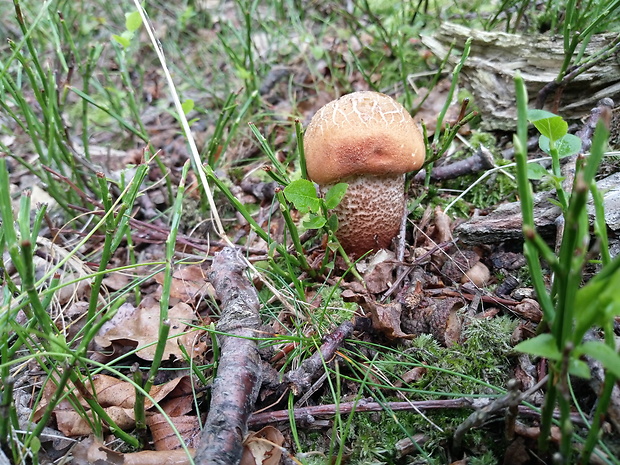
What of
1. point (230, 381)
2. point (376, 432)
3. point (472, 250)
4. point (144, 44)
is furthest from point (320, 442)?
point (144, 44)

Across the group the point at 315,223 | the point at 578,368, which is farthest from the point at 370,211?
the point at 578,368

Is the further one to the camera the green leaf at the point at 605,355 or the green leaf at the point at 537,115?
the green leaf at the point at 537,115

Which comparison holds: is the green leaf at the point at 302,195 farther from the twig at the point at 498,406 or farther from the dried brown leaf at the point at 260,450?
the twig at the point at 498,406

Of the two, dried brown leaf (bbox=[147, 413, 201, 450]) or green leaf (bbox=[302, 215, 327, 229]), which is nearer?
dried brown leaf (bbox=[147, 413, 201, 450])

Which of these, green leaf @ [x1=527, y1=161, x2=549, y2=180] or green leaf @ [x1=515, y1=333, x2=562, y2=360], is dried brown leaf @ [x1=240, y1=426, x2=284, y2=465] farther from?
green leaf @ [x1=527, y1=161, x2=549, y2=180]

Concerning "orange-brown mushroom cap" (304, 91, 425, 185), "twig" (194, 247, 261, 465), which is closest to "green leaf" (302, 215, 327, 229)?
"orange-brown mushroom cap" (304, 91, 425, 185)

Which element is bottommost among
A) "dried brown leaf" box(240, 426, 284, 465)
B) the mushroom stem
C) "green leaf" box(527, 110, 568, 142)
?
"dried brown leaf" box(240, 426, 284, 465)

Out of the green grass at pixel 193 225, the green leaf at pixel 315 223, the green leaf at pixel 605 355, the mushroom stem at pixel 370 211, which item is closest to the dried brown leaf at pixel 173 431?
the green grass at pixel 193 225
